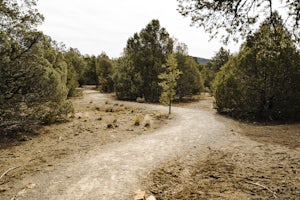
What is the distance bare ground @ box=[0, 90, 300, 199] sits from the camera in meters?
5.22

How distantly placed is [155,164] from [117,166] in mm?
1207

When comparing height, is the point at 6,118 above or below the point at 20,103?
below

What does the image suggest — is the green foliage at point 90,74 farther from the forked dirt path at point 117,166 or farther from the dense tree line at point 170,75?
the forked dirt path at point 117,166

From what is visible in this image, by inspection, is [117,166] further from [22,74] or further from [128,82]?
[128,82]

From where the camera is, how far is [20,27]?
987 cm

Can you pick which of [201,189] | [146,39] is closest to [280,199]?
[201,189]

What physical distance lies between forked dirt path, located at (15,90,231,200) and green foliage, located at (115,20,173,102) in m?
16.9

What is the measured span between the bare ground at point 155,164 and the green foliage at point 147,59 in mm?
16577

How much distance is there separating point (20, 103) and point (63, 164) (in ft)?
17.2

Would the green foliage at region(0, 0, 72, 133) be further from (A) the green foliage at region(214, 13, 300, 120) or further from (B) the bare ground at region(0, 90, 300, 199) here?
(A) the green foliage at region(214, 13, 300, 120)

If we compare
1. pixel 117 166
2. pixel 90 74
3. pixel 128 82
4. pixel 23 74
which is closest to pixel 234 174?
pixel 117 166

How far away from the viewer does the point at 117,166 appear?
6.79 metres

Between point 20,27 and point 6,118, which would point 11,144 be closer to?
point 6,118

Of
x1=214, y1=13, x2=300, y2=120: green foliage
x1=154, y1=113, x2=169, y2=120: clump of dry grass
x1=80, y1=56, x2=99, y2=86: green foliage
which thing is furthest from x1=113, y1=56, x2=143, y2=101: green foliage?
x1=80, y1=56, x2=99, y2=86: green foliage
